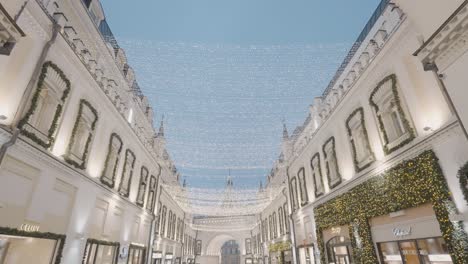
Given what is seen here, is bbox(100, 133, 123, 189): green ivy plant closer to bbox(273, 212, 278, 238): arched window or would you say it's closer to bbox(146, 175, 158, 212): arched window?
bbox(146, 175, 158, 212): arched window

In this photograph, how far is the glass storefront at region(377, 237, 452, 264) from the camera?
696 cm

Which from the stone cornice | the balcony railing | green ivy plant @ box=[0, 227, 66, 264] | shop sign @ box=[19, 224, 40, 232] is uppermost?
the balcony railing

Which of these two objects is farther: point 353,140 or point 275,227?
point 275,227

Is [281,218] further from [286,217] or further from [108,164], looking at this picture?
[108,164]

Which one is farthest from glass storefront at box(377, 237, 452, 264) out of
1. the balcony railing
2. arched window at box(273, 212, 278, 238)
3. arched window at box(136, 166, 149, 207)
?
arched window at box(273, 212, 278, 238)

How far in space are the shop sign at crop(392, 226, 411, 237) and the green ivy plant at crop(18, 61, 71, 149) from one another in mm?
11367

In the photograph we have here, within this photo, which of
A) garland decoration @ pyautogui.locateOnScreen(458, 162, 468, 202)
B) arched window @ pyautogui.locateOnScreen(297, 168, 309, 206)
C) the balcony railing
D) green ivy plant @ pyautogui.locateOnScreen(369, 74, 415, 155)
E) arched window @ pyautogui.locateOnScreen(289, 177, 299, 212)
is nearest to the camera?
garland decoration @ pyautogui.locateOnScreen(458, 162, 468, 202)

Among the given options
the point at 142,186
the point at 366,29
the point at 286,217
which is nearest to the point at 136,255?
the point at 142,186

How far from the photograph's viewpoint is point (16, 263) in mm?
8148

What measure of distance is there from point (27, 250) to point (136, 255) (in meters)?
8.29

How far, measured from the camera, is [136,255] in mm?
15523

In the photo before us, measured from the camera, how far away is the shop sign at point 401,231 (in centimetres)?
811

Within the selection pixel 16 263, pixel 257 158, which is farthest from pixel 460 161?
pixel 16 263

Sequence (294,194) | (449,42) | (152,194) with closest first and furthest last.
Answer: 1. (449,42)
2. (294,194)
3. (152,194)
